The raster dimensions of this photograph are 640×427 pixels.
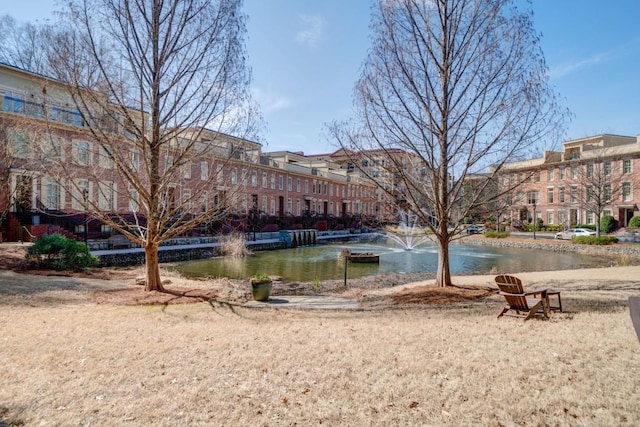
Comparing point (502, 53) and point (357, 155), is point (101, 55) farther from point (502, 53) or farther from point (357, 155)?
point (502, 53)

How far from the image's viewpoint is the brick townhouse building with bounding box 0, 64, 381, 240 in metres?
9.36

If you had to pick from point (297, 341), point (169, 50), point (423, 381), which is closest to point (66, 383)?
point (297, 341)

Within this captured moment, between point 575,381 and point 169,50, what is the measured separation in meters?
9.02

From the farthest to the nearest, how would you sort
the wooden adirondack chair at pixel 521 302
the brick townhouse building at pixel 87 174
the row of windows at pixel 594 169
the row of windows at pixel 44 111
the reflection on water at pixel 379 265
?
the row of windows at pixel 594 169
the reflection on water at pixel 379 265
the brick townhouse building at pixel 87 174
the row of windows at pixel 44 111
the wooden adirondack chair at pixel 521 302

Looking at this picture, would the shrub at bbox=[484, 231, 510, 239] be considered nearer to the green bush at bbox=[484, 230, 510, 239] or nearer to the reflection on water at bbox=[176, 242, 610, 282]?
the green bush at bbox=[484, 230, 510, 239]

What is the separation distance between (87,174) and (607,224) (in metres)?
43.0

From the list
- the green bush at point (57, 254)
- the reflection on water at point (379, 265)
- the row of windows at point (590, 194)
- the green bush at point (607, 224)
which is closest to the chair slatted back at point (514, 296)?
the reflection on water at point (379, 265)

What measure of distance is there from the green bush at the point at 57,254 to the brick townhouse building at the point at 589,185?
22.5 metres

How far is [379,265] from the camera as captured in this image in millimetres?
20906

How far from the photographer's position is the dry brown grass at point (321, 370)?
3.23m

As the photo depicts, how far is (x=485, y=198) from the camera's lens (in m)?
9.99

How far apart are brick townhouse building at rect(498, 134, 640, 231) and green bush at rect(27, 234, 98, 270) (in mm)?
22526

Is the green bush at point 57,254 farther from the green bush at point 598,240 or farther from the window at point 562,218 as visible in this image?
the window at point 562,218

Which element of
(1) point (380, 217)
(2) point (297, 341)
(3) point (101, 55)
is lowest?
(2) point (297, 341)
